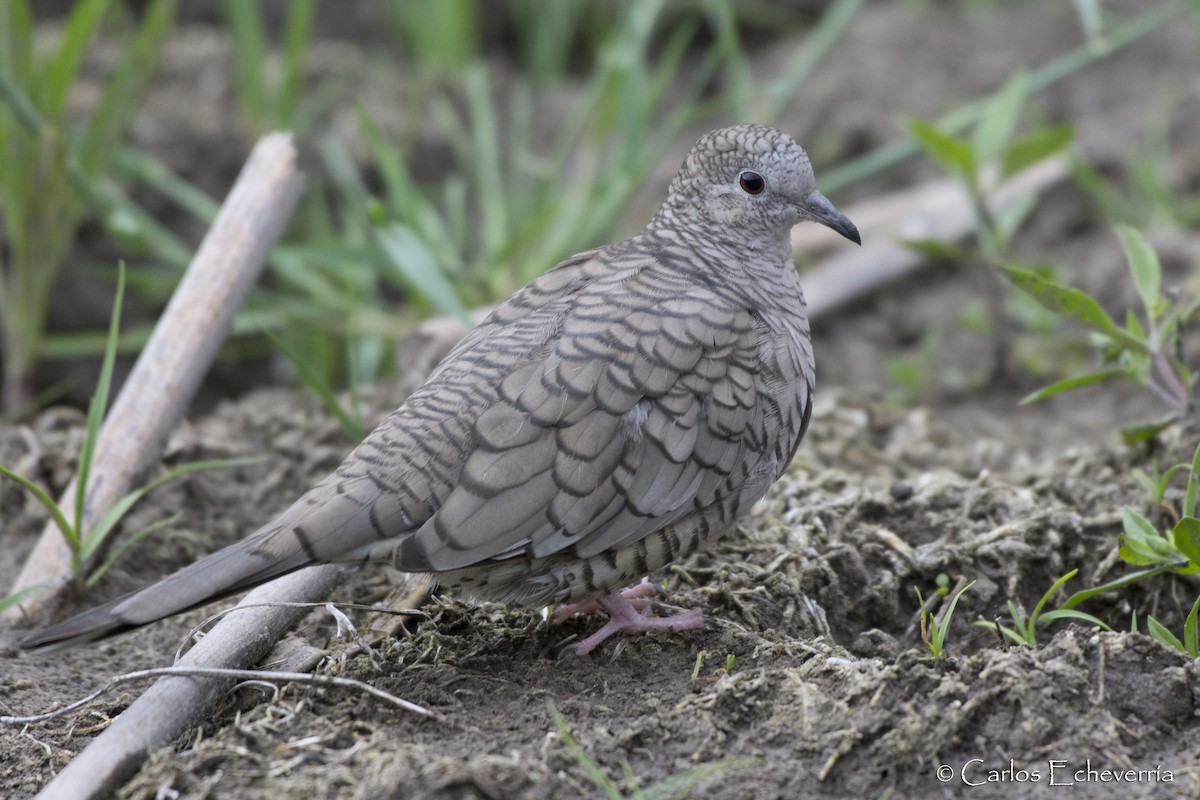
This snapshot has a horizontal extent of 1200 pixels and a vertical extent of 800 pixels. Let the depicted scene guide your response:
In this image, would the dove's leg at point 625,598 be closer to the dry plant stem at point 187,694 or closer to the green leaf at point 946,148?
the dry plant stem at point 187,694

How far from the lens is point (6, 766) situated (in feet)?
9.17

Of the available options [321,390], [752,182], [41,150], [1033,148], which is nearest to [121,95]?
[41,150]

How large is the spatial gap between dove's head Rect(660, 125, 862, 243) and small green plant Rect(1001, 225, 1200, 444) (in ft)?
1.82

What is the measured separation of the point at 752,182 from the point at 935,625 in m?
1.31

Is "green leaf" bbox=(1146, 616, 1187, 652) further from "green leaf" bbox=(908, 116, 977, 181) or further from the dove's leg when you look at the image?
"green leaf" bbox=(908, 116, 977, 181)

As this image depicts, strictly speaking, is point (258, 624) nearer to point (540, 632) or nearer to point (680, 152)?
point (540, 632)

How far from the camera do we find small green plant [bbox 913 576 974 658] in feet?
→ 9.37

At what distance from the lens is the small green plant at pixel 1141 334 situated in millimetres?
3404

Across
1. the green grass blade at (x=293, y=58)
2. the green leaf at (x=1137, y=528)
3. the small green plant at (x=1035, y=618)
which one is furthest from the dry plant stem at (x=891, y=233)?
Answer: the green leaf at (x=1137, y=528)

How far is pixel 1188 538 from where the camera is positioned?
282 centimetres

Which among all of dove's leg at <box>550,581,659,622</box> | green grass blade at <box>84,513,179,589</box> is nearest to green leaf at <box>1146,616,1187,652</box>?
dove's leg at <box>550,581,659,622</box>

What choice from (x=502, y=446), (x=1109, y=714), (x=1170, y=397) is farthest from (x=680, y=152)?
(x=1109, y=714)

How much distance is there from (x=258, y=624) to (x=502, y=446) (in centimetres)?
71

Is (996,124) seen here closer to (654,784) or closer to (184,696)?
(654,784)
